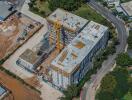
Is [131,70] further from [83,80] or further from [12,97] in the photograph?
[12,97]

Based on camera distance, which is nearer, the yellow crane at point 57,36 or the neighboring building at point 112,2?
the yellow crane at point 57,36

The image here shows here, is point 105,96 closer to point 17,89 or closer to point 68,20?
point 17,89

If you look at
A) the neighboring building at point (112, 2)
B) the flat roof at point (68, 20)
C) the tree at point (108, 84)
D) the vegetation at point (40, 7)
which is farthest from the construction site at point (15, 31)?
the tree at point (108, 84)

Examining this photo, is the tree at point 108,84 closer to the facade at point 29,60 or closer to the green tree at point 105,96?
the green tree at point 105,96

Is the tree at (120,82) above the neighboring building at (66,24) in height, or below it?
below

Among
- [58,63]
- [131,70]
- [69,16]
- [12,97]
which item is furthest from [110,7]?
[12,97]

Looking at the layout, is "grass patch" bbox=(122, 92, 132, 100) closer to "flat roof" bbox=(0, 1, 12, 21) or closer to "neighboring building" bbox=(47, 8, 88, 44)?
"neighboring building" bbox=(47, 8, 88, 44)

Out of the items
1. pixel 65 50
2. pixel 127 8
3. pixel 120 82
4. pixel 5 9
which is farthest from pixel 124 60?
pixel 5 9
